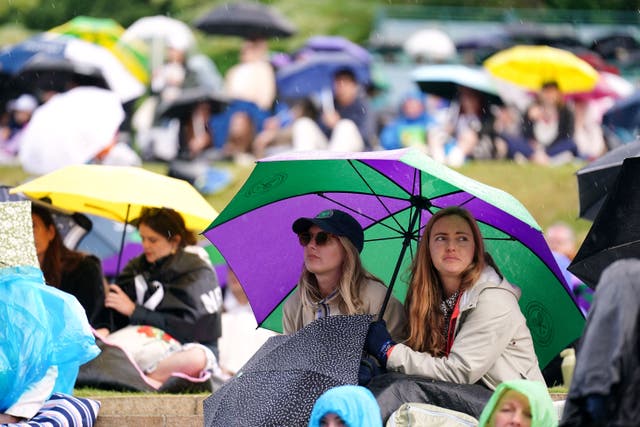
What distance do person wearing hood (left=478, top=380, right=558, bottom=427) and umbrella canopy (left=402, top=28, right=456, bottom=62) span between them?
60.1 ft

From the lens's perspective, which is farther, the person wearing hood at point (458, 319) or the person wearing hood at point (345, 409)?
the person wearing hood at point (458, 319)

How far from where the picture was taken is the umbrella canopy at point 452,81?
63.7ft

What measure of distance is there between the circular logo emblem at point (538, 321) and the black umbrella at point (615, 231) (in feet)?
0.93

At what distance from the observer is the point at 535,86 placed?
788 inches

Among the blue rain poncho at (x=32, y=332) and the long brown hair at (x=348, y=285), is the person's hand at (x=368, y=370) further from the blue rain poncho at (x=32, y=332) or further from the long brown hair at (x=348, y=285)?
the blue rain poncho at (x=32, y=332)

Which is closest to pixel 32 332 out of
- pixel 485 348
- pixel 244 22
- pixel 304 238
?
pixel 304 238

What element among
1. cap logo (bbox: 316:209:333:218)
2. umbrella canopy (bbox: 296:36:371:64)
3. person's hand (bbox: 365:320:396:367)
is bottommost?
person's hand (bbox: 365:320:396:367)

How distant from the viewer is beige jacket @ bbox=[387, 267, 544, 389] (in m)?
6.95

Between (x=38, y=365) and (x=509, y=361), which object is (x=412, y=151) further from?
(x=38, y=365)

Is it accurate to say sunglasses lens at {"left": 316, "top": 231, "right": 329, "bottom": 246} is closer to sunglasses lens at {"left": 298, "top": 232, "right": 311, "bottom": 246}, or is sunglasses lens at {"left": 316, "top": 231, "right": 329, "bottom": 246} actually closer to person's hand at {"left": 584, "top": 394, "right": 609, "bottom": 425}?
sunglasses lens at {"left": 298, "top": 232, "right": 311, "bottom": 246}

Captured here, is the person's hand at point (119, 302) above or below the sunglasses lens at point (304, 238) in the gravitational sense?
below

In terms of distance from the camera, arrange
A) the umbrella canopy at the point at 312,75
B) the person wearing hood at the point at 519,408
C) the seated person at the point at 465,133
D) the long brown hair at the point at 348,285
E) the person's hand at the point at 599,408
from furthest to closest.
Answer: the umbrella canopy at the point at 312,75
the seated person at the point at 465,133
the long brown hair at the point at 348,285
the person wearing hood at the point at 519,408
the person's hand at the point at 599,408

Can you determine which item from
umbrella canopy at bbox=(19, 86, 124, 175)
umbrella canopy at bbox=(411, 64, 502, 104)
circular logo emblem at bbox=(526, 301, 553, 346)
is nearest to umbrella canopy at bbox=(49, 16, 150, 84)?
umbrella canopy at bbox=(411, 64, 502, 104)

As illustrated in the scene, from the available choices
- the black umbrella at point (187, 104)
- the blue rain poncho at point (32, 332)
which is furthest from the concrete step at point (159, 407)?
the black umbrella at point (187, 104)
